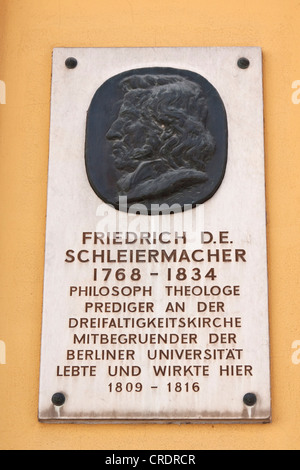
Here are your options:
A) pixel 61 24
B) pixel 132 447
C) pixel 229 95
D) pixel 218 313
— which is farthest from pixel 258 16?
pixel 132 447

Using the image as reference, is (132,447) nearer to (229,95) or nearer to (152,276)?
(152,276)

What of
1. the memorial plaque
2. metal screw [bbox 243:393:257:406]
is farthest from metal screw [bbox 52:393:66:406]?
metal screw [bbox 243:393:257:406]

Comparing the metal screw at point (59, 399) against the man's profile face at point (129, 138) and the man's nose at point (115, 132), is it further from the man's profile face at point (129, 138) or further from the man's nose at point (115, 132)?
the man's nose at point (115, 132)

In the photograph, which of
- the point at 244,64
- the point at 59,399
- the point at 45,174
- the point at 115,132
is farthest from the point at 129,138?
the point at 59,399

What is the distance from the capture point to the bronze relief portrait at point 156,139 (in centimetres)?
382

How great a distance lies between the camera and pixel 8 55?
4.14m

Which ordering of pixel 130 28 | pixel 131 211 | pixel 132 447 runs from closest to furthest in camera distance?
pixel 132 447, pixel 131 211, pixel 130 28

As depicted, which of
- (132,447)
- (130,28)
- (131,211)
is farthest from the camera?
(130,28)

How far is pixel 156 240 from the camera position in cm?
379

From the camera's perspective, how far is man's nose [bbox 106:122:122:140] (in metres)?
3.92

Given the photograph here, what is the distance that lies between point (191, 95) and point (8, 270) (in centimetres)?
119

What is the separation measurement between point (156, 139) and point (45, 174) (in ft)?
1.81

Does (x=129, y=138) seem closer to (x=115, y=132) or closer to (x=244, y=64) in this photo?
(x=115, y=132)

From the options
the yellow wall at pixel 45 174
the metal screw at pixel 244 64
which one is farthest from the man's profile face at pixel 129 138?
the metal screw at pixel 244 64
